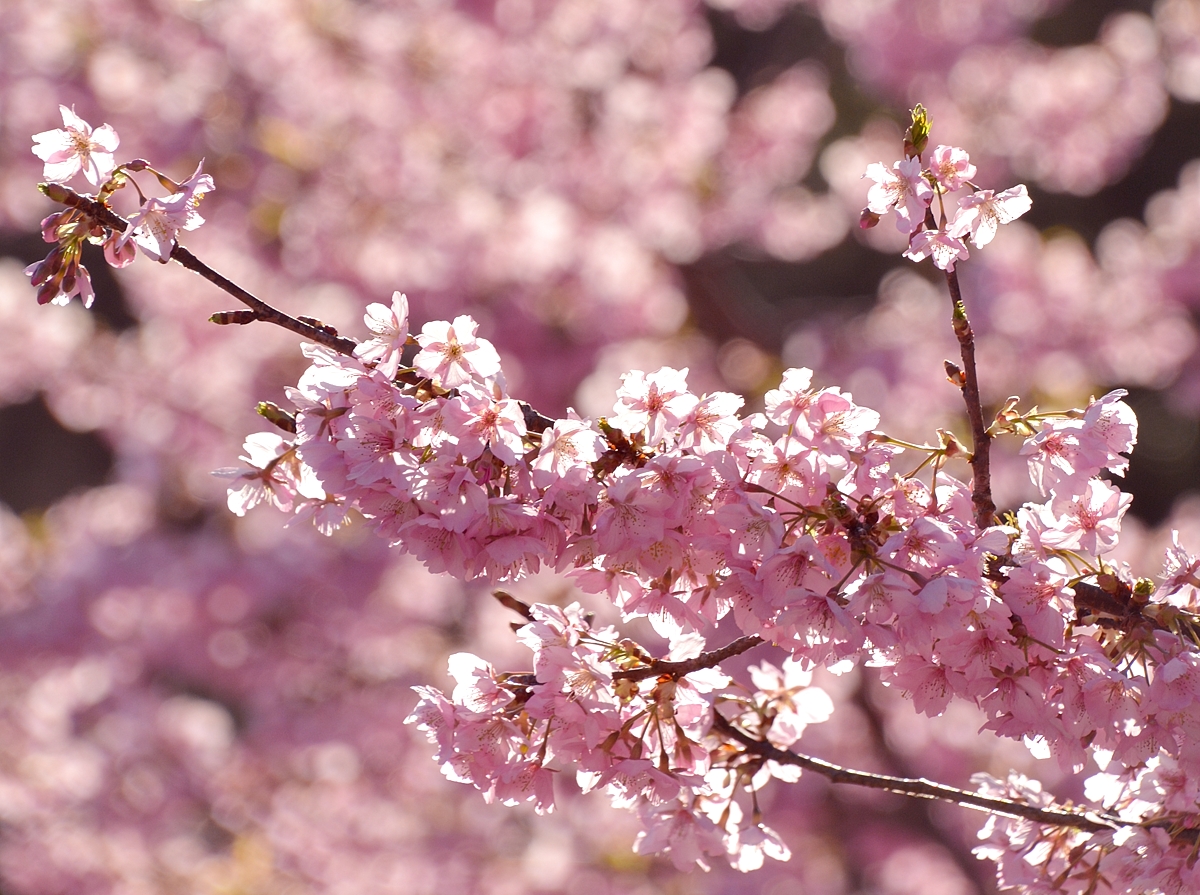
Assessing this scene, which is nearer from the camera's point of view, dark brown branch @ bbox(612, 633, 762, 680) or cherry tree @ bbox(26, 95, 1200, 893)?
cherry tree @ bbox(26, 95, 1200, 893)

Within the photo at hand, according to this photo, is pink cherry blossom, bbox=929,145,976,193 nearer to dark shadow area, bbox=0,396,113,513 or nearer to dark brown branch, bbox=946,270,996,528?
dark brown branch, bbox=946,270,996,528

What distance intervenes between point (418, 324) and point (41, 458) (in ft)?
35.3

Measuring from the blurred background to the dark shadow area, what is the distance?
7564mm

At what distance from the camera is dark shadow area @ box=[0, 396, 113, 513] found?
1463cm

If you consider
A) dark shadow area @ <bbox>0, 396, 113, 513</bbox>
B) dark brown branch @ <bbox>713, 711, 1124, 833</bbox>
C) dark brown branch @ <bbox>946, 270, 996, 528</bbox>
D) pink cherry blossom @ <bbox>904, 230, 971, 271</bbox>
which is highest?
dark shadow area @ <bbox>0, 396, 113, 513</bbox>

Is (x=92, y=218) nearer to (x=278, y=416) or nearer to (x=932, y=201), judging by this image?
(x=278, y=416)

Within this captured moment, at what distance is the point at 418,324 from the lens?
6449mm

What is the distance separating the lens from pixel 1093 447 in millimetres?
1416

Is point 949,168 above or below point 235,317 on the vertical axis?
above

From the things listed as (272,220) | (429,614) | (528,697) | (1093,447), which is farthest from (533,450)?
(429,614)

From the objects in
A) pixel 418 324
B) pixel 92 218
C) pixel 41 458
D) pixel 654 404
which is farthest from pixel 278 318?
pixel 41 458

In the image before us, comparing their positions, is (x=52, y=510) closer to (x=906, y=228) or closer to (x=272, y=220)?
(x=272, y=220)

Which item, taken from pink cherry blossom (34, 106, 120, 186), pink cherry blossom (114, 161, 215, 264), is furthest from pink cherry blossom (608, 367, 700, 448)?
pink cherry blossom (34, 106, 120, 186)

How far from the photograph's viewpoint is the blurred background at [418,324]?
6.39m
